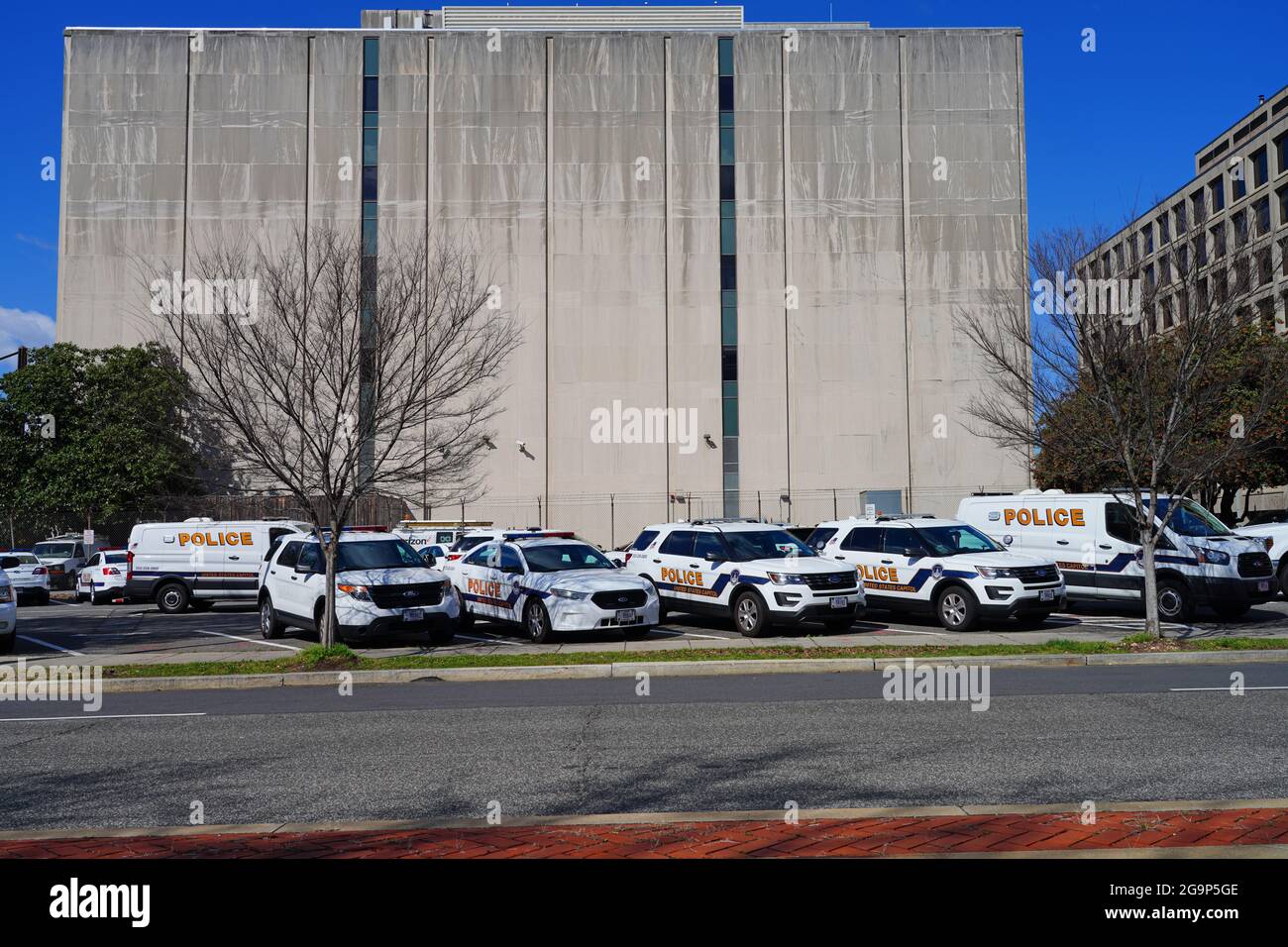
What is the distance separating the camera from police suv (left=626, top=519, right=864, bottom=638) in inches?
659

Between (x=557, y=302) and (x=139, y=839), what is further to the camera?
(x=557, y=302)

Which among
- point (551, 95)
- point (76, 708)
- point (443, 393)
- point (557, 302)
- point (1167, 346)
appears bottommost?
point (76, 708)

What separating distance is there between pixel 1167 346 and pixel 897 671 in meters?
11.2

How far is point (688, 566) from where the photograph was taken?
18.4 m

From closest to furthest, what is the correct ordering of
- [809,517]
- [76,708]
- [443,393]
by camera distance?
[76,708] < [443,393] < [809,517]

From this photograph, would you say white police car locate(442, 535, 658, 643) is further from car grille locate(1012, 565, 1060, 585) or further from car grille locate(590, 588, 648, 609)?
car grille locate(1012, 565, 1060, 585)

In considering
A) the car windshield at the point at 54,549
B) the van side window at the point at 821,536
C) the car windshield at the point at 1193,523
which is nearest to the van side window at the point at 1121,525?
the car windshield at the point at 1193,523

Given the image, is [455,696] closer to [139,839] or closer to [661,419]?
[139,839]

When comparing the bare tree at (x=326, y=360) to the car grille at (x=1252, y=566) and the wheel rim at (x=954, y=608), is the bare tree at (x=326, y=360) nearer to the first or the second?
the wheel rim at (x=954, y=608)

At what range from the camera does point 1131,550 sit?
60.5 feet

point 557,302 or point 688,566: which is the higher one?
point 557,302

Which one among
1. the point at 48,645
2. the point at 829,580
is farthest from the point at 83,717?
the point at 829,580

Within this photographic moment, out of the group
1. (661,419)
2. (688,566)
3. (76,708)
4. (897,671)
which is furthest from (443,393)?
(661,419)

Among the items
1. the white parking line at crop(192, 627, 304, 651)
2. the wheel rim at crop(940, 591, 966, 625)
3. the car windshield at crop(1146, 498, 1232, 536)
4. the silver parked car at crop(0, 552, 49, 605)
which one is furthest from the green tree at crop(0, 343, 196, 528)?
the car windshield at crop(1146, 498, 1232, 536)
